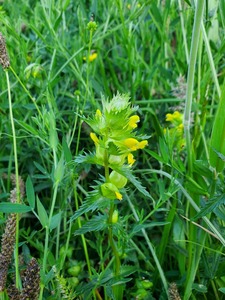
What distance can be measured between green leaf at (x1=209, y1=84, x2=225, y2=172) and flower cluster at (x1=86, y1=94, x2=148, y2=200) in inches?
8.4

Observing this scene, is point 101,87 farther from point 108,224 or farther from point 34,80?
point 108,224

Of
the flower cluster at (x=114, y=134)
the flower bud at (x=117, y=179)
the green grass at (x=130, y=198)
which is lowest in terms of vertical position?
the green grass at (x=130, y=198)

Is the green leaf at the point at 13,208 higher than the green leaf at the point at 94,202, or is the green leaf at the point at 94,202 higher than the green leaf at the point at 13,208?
the green leaf at the point at 94,202

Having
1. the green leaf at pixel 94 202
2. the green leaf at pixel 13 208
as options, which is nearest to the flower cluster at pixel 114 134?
the green leaf at pixel 94 202

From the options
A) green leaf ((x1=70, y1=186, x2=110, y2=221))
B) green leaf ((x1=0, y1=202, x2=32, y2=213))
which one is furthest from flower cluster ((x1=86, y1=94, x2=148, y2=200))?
green leaf ((x1=0, y1=202, x2=32, y2=213))

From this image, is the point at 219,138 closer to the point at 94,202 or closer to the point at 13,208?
the point at 94,202

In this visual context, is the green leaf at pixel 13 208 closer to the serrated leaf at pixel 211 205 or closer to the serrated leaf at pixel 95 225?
the serrated leaf at pixel 95 225

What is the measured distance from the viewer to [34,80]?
1.29 meters

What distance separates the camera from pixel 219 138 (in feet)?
3.05

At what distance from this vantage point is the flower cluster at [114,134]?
0.72 metres

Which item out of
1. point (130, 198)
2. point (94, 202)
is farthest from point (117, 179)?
point (130, 198)

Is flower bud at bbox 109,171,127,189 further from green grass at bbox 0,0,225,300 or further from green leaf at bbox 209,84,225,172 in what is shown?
green leaf at bbox 209,84,225,172

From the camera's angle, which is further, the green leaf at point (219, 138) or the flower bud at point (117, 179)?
the green leaf at point (219, 138)

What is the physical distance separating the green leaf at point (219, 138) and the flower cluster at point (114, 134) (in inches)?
8.4
